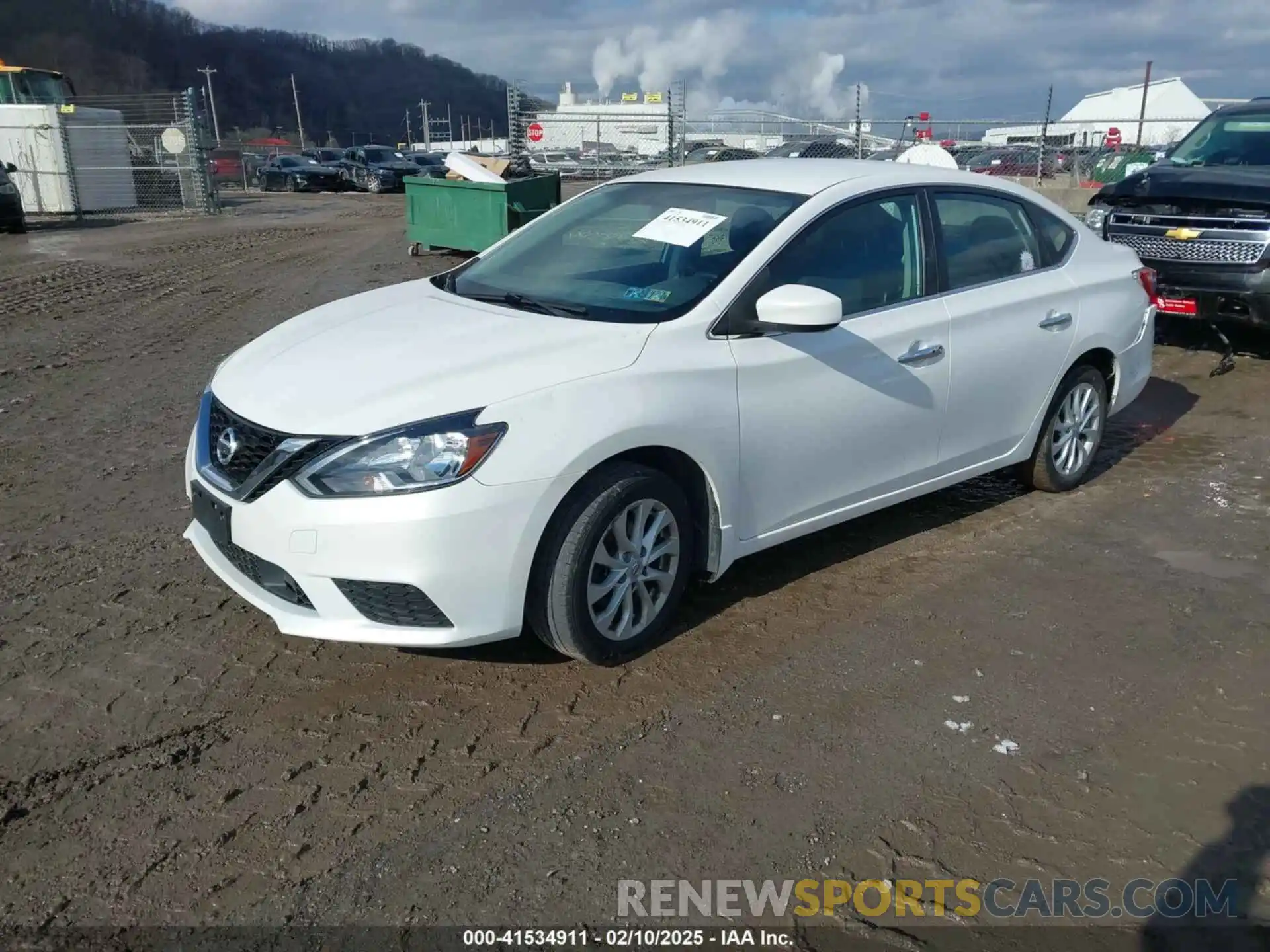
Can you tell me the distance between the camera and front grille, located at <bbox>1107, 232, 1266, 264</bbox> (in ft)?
25.1

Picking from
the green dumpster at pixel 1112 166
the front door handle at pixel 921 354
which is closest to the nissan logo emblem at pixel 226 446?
the front door handle at pixel 921 354

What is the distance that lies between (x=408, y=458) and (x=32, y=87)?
27961mm

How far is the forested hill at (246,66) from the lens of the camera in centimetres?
9531

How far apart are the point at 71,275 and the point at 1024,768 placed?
13.3 meters

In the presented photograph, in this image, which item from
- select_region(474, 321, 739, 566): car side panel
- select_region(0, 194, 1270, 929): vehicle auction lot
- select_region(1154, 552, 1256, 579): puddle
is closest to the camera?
select_region(0, 194, 1270, 929): vehicle auction lot

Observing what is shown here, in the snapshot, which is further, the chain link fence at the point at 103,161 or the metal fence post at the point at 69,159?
the chain link fence at the point at 103,161

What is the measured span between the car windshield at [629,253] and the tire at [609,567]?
2.11 ft

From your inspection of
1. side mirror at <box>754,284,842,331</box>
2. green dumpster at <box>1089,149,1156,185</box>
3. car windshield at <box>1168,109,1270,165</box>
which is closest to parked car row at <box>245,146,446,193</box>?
green dumpster at <box>1089,149,1156,185</box>

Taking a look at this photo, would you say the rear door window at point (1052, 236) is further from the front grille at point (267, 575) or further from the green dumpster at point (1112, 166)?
the green dumpster at point (1112, 166)

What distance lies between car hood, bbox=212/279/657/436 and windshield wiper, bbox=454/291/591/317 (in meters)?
0.05

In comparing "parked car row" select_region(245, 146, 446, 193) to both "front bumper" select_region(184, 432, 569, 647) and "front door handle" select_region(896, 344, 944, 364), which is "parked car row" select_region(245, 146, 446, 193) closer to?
"front door handle" select_region(896, 344, 944, 364)

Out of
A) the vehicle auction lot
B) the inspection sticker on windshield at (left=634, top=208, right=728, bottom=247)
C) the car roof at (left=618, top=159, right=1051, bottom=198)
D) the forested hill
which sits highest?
the forested hill

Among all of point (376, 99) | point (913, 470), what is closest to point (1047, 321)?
point (913, 470)

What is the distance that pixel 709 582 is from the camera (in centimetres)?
409
